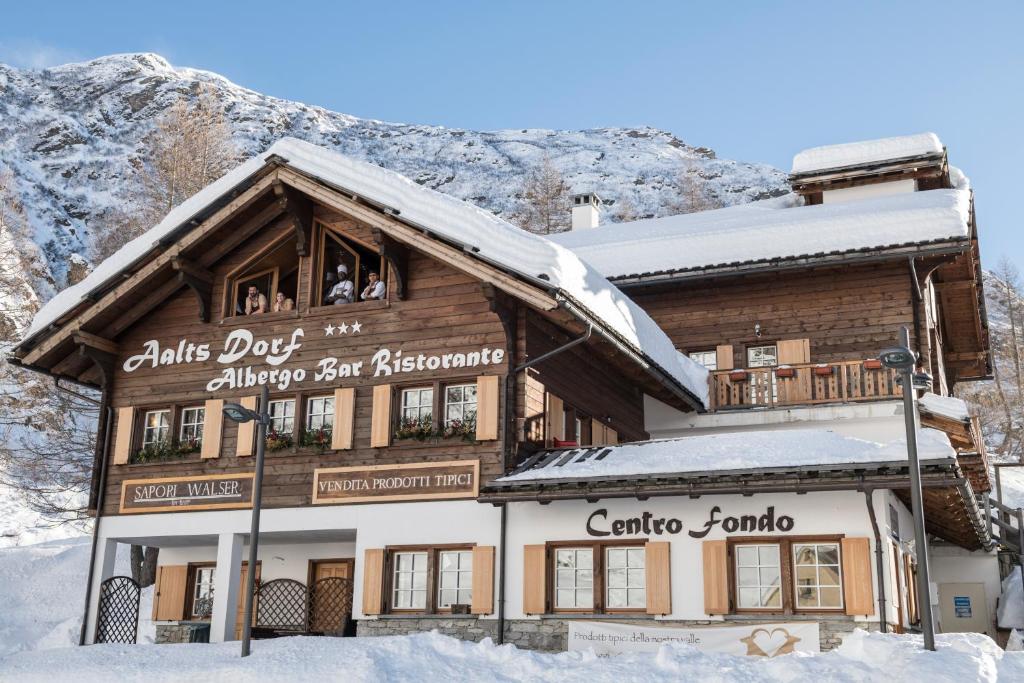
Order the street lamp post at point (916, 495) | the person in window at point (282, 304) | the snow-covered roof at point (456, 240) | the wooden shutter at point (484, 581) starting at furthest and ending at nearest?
the person in window at point (282, 304) < the snow-covered roof at point (456, 240) < the wooden shutter at point (484, 581) < the street lamp post at point (916, 495)

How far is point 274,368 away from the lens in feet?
60.8

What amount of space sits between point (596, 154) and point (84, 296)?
304ft

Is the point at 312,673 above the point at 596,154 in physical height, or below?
below

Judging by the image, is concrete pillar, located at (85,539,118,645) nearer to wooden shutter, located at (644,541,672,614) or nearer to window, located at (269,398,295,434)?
window, located at (269,398,295,434)

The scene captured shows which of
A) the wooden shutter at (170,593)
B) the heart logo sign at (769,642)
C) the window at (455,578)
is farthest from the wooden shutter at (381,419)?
the heart logo sign at (769,642)

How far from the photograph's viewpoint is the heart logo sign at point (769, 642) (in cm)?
1419

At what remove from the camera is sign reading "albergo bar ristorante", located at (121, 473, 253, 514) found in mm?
18203

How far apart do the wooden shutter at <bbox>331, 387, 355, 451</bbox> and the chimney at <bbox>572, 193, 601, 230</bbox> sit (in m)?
12.2

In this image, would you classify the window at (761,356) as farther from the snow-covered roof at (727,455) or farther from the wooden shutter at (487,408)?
the wooden shutter at (487,408)

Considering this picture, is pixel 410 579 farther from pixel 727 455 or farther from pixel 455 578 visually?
pixel 727 455

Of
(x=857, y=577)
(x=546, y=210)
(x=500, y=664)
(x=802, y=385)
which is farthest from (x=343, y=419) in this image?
(x=546, y=210)

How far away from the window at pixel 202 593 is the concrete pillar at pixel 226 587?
1755mm

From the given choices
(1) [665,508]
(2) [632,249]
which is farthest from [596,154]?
(1) [665,508]

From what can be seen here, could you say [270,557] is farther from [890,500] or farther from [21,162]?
[21,162]
